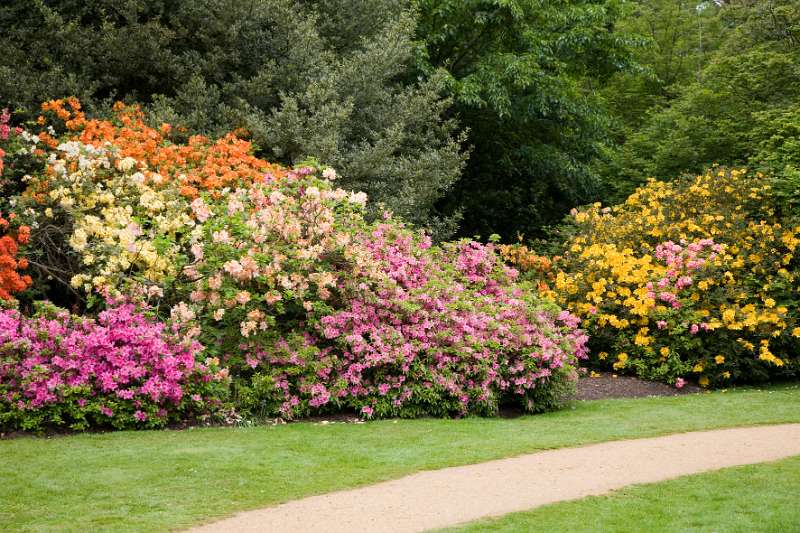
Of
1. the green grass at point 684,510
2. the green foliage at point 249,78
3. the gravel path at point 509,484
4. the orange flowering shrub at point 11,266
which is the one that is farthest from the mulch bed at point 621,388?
the orange flowering shrub at point 11,266

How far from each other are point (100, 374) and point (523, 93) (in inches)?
433

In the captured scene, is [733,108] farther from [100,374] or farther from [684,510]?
[100,374]

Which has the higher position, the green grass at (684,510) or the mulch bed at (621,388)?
the green grass at (684,510)

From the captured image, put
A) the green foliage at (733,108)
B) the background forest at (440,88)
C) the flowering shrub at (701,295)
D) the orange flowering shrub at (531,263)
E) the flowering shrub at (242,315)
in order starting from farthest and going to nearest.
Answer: the green foliage at (733,108)
the orange flowering shrub at (531,263)
the background forest at (440,88)
the flowering shrub at (701,295)
the flowering shrub at (242,315)

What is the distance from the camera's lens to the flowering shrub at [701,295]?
409 inches

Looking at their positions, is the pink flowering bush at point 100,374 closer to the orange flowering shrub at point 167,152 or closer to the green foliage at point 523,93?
the orange flowering shrub at point 167,152

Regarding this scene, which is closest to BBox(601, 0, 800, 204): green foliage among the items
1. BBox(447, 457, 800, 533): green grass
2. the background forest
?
the background forest

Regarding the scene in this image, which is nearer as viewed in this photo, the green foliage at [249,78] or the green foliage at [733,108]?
the green foliage at [249,78]

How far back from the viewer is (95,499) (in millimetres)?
5145

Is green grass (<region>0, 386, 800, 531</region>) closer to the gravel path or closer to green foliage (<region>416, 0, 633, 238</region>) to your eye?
the gravel path

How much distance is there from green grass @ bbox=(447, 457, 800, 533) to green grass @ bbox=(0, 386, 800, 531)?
1.18 meters

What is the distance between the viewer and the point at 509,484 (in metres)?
5.72

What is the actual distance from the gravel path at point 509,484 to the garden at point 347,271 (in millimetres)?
153

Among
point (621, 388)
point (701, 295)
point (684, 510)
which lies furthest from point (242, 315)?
point (701, 295)
